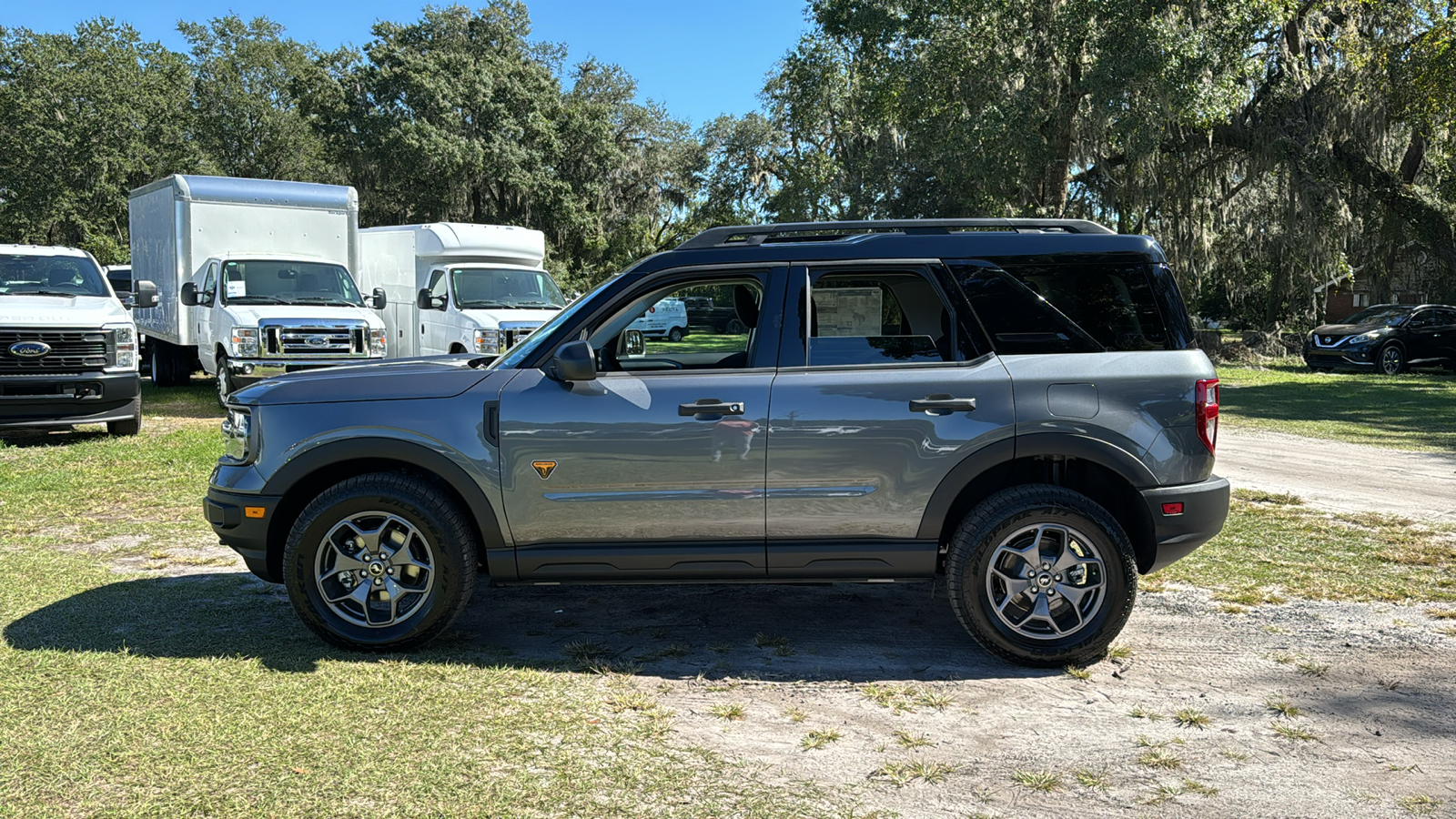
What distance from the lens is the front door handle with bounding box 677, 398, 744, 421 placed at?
4.60 metres

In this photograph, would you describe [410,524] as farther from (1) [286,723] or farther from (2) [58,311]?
(2) [58,311]

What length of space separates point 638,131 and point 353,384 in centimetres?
4498

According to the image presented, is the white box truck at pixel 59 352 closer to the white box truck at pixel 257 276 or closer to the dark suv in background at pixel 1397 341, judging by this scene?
the white box truck at pixel 257 276

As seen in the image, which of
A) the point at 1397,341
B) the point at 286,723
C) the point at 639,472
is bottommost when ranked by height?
the point at 286,723

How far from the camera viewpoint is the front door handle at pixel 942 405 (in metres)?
4.60

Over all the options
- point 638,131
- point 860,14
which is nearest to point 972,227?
point 860,14

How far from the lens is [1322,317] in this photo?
107ft

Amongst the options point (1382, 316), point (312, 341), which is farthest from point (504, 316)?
point (1382, 316)

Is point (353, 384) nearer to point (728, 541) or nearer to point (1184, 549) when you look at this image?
point (728, 541)

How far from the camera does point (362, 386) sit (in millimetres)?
4805

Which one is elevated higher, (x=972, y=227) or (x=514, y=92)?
(x=514, y=92)

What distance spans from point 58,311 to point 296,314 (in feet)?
11.3

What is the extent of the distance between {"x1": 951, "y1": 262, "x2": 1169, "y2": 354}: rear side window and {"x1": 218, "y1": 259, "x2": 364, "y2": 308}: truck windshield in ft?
39.5

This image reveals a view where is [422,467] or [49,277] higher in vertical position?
[49,277]
